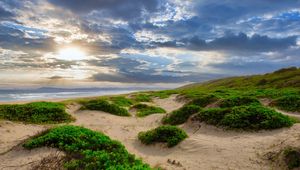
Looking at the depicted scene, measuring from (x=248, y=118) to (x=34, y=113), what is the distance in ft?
56.2

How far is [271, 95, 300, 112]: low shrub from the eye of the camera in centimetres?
2856

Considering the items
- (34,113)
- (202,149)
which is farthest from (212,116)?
(34,113)

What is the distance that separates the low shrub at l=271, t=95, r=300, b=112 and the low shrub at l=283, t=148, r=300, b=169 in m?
17.1

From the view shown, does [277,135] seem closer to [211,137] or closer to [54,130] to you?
[211,137]

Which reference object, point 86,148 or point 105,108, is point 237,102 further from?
point 86,148

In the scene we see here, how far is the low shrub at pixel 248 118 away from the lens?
18.6 metres

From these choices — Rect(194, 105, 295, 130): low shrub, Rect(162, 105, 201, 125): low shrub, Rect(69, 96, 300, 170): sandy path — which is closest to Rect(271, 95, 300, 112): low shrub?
Rect(194, 105, 295, 130): low shrub

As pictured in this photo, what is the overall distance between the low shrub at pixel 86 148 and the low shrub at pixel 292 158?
18.2 feet

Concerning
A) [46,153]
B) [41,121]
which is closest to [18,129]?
[41,121]

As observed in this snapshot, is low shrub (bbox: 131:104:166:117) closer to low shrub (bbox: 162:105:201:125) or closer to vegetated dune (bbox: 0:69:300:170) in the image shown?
low shrub (bbox: 162:105:201:125)

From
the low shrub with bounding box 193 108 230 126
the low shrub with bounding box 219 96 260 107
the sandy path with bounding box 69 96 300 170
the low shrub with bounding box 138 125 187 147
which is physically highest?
the low shrub with bounding box 219 96 260 107

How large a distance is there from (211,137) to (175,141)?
9.16 ft

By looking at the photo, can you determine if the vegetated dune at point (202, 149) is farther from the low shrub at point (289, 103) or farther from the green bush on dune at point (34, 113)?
the low shrub at point (289, 103)

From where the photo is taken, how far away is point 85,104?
106 feet
